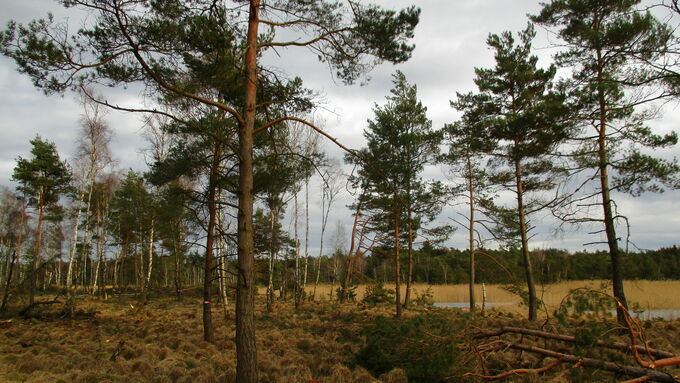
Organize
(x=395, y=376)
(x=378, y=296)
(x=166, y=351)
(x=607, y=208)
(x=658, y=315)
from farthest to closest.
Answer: (x=378, y=296) < (x=658, y=315) < (x=607, y=208) < (x=166, y=351) < (x=395, y=376)

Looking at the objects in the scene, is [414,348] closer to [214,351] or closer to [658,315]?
[214,351]

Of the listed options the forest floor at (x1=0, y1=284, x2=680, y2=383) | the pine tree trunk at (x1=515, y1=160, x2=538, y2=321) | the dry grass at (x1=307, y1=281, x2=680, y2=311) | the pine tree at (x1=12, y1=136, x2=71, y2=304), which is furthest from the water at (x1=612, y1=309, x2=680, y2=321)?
the pine tree at (x1=12, y1=136, x2=71, y2=304)

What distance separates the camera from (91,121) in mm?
17359

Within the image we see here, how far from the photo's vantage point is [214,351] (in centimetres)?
Answer: 808

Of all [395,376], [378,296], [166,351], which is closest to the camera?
[395,376]

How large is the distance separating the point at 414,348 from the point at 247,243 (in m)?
3.03

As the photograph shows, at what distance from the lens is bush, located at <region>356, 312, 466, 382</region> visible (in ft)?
16.5

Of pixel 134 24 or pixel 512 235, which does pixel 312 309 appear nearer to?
pixel 512 235

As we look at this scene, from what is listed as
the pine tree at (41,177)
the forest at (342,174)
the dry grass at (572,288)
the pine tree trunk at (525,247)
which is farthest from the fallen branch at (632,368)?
the pine tree at (41,177)

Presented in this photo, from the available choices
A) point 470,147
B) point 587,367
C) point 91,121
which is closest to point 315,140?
point 470,147

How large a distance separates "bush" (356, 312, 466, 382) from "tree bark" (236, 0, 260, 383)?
2.32 m

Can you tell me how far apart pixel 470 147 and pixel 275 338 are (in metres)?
9.13

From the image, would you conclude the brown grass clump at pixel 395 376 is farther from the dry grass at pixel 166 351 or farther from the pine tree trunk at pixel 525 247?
the pine tree trunk at pixel 525 247

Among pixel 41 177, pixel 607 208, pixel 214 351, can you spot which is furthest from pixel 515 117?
pixel 41 177
